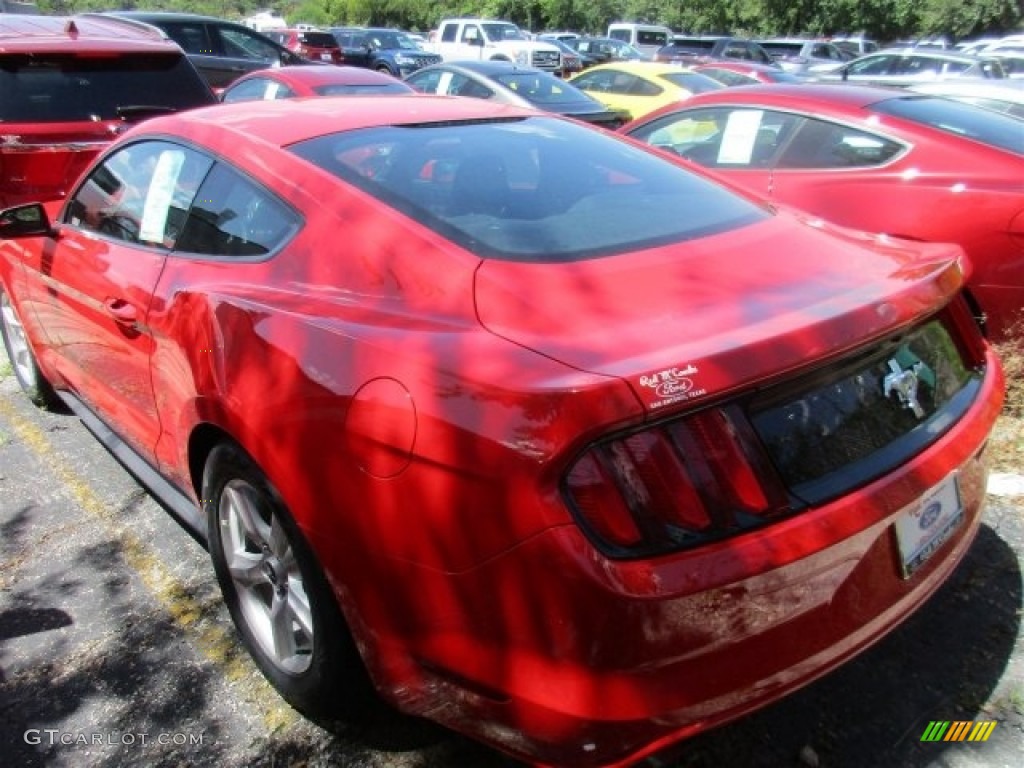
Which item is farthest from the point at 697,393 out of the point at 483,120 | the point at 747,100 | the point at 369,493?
the point at 747,100

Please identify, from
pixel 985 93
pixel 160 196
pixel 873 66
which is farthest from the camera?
pixel 873 66

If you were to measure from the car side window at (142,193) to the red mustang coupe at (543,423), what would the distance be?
0.15 ft

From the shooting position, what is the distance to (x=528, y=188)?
2.57m

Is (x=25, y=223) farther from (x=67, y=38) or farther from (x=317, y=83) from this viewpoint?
(x=317, y=83)

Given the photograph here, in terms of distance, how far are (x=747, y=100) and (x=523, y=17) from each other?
1922 inches

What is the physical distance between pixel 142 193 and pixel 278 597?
161cm

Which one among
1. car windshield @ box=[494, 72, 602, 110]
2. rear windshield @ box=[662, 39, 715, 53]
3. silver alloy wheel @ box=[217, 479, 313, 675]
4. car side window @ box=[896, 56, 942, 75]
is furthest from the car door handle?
rear windshield @ box=[662, 39, 715, 53]

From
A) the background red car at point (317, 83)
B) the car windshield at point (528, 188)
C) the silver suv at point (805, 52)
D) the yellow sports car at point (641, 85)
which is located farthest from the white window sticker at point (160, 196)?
the silver suv at point (805, 52)

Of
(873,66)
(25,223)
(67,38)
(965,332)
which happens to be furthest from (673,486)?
(873,66)

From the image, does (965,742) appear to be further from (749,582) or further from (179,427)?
(179,427)

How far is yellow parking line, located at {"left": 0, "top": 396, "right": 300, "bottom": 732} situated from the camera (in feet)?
8.35

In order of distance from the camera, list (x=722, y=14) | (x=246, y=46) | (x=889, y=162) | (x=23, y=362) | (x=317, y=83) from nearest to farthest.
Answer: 1. (x=889, y=162)
2. (x=23, y=362)
3. (x=317, y=83)
4. (x=246, y=46)
5. (x=722, y=14)

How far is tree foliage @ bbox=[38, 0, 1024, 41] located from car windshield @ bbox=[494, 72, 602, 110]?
113ft

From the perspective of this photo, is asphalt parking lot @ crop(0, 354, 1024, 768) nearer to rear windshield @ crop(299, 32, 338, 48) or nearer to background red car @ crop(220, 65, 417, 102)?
background red car @ crop(220, 65, 417, 102)
